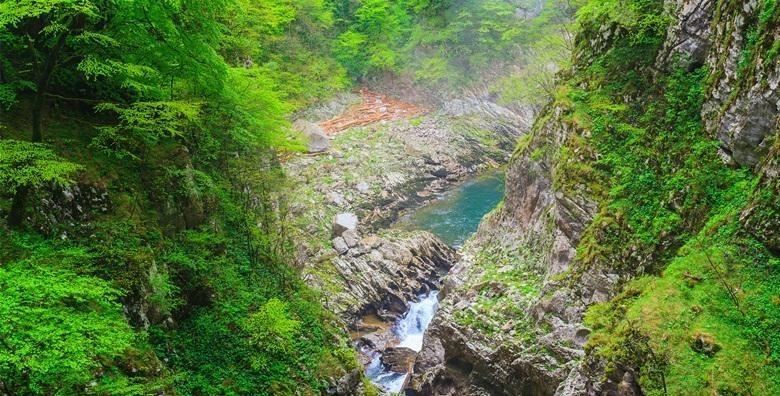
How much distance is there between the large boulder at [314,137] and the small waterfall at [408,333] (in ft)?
52.7

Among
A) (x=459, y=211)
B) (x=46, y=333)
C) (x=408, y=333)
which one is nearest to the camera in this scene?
(x=46, y=333)

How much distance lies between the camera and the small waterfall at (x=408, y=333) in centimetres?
2087

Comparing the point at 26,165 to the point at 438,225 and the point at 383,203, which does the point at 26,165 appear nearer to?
the point at 438,225

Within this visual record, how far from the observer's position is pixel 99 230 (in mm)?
10258

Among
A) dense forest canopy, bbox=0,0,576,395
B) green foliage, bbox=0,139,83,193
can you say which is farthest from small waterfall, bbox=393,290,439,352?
green foliage, bbox=0,139,83,193

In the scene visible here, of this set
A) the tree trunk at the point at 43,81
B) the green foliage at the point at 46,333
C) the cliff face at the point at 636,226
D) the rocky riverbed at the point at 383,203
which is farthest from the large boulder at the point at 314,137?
the green foliage at the point at 46,333

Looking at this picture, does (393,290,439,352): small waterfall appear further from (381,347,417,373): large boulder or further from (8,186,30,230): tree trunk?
(8,186,30,230): tree trunk

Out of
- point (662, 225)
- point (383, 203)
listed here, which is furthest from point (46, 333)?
point (383, 203)

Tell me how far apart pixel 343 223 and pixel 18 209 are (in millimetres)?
21816

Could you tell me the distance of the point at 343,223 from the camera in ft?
98.9

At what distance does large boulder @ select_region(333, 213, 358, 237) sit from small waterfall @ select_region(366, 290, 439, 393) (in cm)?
622

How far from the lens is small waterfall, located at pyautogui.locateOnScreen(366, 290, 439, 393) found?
20.9 metres

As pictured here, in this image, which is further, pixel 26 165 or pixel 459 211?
pixel 459 211

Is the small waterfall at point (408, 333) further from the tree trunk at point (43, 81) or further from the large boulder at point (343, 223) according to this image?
the tree trunk at point (43, 81)
